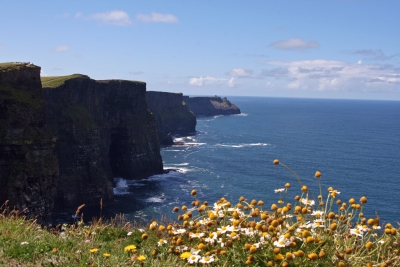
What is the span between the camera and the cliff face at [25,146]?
41.1 m

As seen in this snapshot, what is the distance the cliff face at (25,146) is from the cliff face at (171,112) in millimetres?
92708

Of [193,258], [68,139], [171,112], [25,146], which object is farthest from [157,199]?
[171,112]

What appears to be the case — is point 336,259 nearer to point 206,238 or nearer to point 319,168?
point 206,238

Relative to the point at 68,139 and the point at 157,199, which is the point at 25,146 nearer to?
the point at 68,139

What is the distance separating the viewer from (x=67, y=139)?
6075cm

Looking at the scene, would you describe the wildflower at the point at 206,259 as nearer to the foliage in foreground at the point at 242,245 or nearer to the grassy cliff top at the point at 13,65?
the foliage in foreground at the point at 242,245

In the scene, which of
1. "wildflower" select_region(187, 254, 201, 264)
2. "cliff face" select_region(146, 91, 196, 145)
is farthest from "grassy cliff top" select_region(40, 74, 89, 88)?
"cliff face" select_region(146, 91, 196, 145)

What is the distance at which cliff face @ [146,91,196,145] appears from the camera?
141762mm

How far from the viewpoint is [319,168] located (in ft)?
284

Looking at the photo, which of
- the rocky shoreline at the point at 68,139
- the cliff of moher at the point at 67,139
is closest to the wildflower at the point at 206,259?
the rocky shoreline at the point at 68,139

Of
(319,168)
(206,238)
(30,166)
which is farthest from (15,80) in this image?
(319,168)

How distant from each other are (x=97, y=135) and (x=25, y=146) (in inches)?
864

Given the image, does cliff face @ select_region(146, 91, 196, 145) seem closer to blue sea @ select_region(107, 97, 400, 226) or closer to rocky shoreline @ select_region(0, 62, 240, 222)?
blue sea @ select_region(107, 97, 400, 226)

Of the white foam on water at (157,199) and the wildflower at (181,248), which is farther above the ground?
the wildflower at (181,248)
